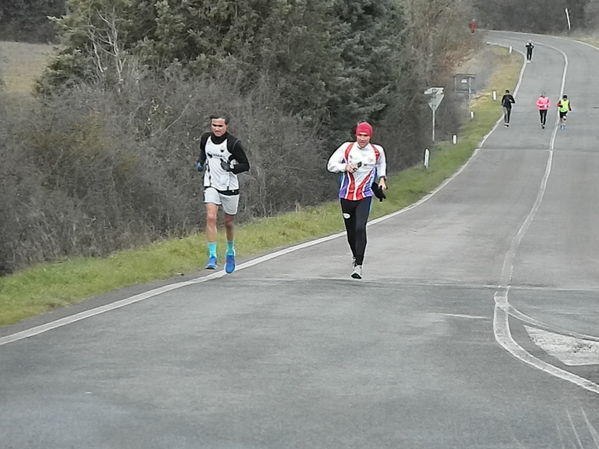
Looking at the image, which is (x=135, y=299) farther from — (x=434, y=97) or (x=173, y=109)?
(x=434, y=97)

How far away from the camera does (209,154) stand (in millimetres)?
12383

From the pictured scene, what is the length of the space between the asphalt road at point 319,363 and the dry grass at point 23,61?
844 inches

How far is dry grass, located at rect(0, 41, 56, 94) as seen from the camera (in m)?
33.8

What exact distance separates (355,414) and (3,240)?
11.5 metres

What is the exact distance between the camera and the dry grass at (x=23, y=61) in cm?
3378

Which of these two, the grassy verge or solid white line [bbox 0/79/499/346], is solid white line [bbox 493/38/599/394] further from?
the grassy verge

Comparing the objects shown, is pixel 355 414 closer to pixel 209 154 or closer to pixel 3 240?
pixel 209 154

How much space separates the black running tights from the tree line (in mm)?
5304

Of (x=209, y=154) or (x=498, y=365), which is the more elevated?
(x=209, y=154)

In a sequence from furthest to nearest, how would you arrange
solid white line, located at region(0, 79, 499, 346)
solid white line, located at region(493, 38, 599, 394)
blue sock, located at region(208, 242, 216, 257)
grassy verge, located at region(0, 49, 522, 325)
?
blue sock, located at region(208, 242, 216, 257)
grassy verge, located at region(0, 49, 522, 325)
solid white line, located at region(0, 79, 499, 346)
solid white line, located at region(493, 38, 599, 394)

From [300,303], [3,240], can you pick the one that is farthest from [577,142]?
[300,303]

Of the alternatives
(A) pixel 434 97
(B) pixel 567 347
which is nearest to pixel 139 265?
(B) pixel 567 347

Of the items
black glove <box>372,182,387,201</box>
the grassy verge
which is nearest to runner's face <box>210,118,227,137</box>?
the grassy verge

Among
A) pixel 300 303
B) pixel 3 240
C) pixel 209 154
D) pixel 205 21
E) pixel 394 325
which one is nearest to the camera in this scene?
pixel 394 325
